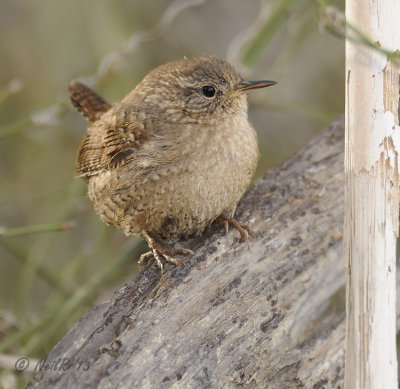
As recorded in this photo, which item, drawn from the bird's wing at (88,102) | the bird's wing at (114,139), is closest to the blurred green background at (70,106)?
the bird's wing at (88,102)

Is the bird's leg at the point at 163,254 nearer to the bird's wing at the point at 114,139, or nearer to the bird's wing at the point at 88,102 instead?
the bird's wing at the point at 114,139

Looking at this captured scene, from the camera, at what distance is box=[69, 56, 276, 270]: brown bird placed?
282 centimetres

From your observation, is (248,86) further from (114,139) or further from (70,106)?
(70,106)

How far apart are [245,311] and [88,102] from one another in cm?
176

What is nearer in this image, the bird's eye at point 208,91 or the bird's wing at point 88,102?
the bird's eye at point 208,91

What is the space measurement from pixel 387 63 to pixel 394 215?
536mm

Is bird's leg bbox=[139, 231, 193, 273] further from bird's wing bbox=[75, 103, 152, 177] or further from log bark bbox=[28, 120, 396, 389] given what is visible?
bird's wing bbox=[75, 103, 152, 177]

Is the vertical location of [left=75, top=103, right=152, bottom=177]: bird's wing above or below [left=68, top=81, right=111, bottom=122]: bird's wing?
below

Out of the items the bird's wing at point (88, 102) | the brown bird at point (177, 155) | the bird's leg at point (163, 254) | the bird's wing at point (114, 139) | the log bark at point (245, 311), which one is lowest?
the log bark at point (245, 311)

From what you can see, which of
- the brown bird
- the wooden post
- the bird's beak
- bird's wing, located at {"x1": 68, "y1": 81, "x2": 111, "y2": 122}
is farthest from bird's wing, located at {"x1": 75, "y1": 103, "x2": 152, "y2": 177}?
the wooden post

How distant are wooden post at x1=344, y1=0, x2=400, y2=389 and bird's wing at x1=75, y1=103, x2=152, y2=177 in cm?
112

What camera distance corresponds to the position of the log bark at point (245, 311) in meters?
2.21

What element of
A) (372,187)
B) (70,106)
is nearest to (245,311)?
(372,187)

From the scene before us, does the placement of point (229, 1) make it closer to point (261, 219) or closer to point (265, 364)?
point (261, 219)
